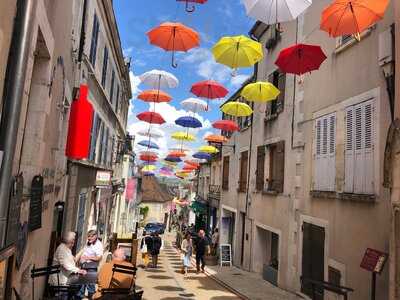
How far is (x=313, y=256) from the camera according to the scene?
10789 mm

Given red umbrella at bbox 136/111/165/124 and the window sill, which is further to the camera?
red umbrella at bbox 136/111/165/124

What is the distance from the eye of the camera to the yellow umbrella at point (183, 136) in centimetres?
2312

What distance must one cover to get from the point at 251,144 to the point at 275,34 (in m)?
4.91

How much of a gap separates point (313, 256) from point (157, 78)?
26.6ft

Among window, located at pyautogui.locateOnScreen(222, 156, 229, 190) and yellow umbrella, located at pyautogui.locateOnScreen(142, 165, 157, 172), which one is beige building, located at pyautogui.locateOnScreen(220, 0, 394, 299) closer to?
window, located at pyautogui.locateOnScreen(222, 156, 229, 190)

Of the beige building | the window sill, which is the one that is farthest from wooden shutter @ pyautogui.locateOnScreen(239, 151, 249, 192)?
the window sill

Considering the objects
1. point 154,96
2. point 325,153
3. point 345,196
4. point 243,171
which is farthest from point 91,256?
point 243,171

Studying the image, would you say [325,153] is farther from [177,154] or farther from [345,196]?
[177,154]

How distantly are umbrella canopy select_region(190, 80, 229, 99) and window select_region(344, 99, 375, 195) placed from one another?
209 inches

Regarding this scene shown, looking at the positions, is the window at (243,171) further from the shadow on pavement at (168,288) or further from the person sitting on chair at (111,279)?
the person sitting on chair at (111,279)

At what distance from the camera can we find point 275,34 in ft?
51.4

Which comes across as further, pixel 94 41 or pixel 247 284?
pixel 247 284

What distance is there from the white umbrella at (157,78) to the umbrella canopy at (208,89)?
4.20 feet

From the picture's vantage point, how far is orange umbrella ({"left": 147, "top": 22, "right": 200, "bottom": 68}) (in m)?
9.70
